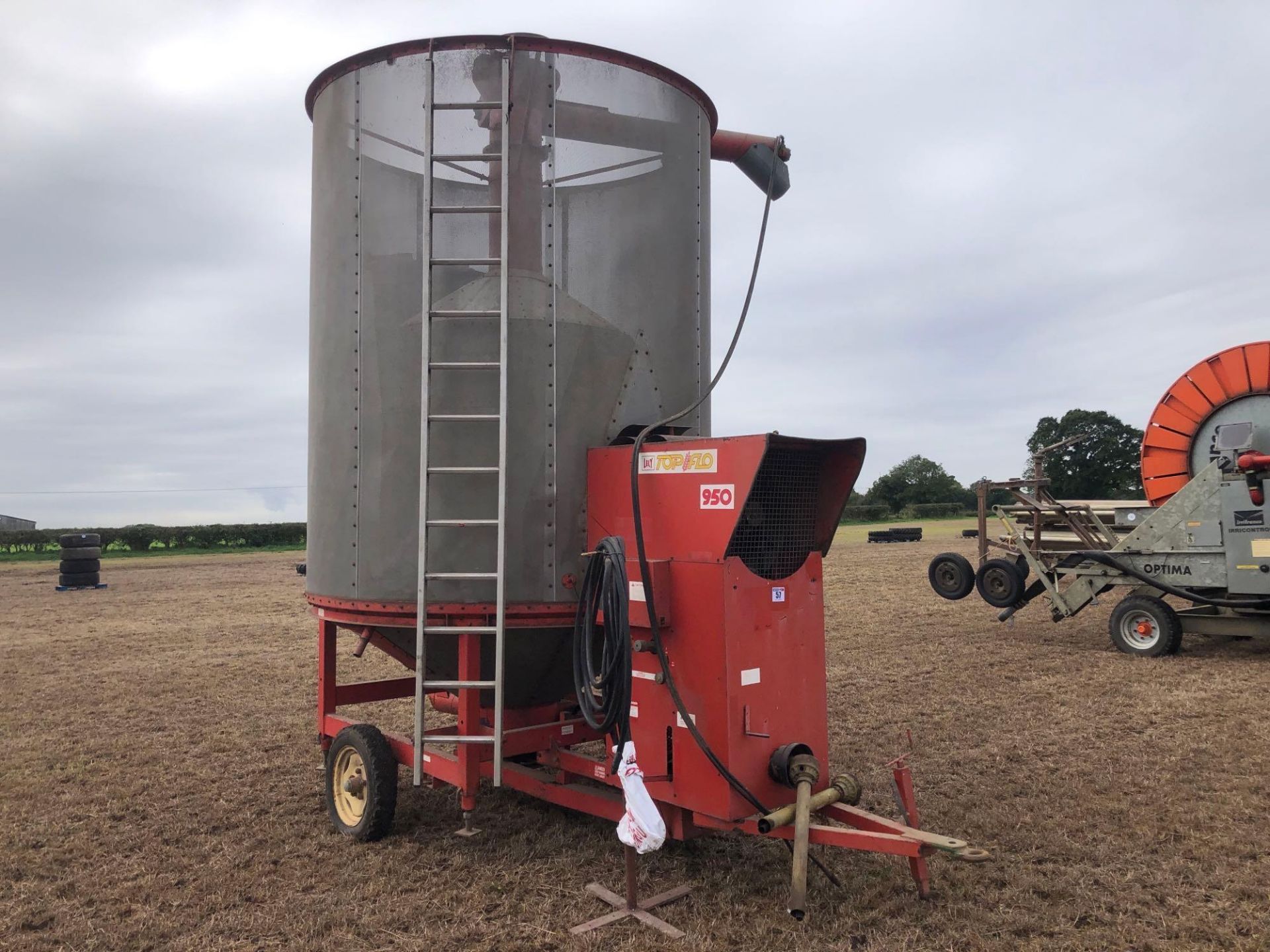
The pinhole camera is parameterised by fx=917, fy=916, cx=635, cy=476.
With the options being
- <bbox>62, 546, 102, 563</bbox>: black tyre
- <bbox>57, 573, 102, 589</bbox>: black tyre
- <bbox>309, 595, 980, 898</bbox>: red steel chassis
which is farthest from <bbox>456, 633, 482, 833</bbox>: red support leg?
<bbox>57, 573, 102, 589</bbox>: black tyre

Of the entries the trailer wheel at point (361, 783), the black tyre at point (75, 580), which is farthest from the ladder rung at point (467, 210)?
the black tyre at point (75, 580)

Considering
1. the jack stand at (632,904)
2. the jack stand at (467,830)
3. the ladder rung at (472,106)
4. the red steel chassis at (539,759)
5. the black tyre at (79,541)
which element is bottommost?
the jack stand at (632,904)

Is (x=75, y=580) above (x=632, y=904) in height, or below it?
above

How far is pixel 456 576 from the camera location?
4.61 meters

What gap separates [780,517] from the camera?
438 centimetres

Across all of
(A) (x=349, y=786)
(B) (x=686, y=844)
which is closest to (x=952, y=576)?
(B) (x=686, y=844)

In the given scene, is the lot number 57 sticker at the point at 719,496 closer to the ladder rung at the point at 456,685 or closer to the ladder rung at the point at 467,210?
the ladder rung at the point at 456,685

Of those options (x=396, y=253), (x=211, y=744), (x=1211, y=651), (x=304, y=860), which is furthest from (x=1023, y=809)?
(x=1211, y=651)

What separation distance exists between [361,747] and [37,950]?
1679 millimetres

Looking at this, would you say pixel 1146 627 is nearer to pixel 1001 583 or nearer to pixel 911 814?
pixel 1001 583

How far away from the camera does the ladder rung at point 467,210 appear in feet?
15.2

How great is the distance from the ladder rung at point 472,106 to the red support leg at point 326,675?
122 inches

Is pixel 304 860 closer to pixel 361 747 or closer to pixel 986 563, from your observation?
pixel 361 747

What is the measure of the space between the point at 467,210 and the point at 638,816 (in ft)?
9.89
